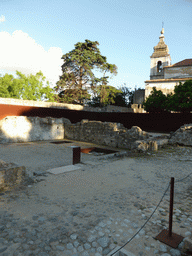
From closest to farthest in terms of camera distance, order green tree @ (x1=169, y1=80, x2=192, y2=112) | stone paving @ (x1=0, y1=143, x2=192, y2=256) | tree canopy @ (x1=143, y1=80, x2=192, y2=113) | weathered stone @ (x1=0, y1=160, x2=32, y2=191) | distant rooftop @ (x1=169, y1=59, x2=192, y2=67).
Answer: stone paving @ (x1=0, y1=143, x2=192, y2=256) → weathered stone @ (x1=0, y1=160, x2=32, y2=191) → green tree @ (x1=169, y1=80, x2=192, y2=112) → tree canopy @ (x1=143, y1=80, x2=192, y2=113) → distant rooftop @ (x1=169, y1=59, x2=192, y2=67)

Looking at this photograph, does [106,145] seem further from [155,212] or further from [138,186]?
[155,212]

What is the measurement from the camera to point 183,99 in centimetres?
1897

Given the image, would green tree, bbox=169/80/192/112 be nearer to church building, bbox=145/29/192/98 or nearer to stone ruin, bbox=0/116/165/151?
stone ruin, bbox=0/116/165/151

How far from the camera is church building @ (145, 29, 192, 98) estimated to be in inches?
1324

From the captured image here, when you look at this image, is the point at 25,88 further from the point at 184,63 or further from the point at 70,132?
the point at 184,63

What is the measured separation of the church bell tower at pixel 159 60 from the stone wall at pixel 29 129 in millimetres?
35051

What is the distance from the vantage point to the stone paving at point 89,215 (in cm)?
235

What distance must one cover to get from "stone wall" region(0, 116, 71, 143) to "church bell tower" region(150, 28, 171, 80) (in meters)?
35.1

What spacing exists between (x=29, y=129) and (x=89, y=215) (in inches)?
418

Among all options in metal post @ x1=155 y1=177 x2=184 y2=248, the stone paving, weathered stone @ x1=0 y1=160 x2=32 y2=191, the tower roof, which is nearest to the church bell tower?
the tower roof

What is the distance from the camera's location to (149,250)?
2.29 meters

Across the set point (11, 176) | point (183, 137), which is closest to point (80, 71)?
point (183, 137)

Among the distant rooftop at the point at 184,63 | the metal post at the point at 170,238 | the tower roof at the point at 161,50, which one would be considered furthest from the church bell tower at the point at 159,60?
the metal post at the point at 170,238

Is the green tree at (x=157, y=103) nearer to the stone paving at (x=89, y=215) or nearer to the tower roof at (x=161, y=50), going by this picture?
the stone paving at (x=89, y=215)
